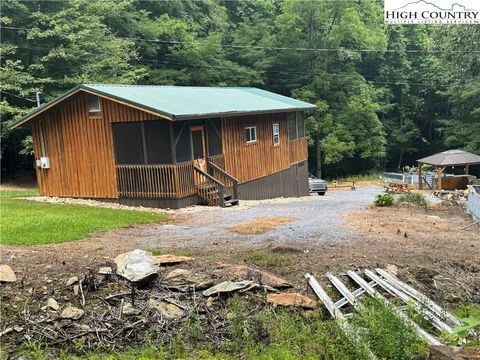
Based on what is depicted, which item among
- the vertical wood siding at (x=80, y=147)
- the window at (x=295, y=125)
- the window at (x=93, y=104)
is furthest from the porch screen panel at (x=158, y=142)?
the window at (x=295, y=125)

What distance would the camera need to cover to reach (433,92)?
44125 mm

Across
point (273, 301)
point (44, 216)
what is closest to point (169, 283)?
point (273, 301)

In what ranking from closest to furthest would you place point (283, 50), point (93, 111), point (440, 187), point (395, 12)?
point (93, 111), point (395, 12), point (440, 187), point (283, 50)

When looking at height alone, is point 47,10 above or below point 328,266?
above

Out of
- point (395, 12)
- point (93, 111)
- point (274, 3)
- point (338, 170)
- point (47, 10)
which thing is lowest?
point (338, 170)

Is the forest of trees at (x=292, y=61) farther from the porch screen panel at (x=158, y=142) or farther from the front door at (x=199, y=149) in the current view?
the porch screen panel at (x=158, y=142)

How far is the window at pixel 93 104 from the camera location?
600 inches

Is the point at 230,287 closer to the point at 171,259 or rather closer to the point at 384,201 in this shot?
the point at 171,259

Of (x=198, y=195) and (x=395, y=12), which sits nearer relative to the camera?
(x=198, y=195)

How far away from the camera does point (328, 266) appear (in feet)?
23.6

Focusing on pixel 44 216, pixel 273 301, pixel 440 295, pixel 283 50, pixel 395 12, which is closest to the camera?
pixel 273 301

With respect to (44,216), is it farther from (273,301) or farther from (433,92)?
(433,92)

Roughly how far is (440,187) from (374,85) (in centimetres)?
2100

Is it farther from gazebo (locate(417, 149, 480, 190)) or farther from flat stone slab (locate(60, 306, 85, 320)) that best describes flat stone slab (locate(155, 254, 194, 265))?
gazebo (locate(417, 149, 480, 190))
